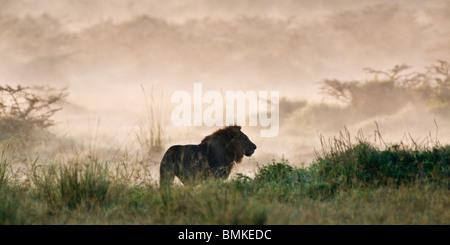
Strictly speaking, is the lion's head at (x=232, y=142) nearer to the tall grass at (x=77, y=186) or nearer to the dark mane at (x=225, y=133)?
the dark mane at (x=225, y=133)

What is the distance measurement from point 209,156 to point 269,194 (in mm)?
2533

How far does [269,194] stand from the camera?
8.42m

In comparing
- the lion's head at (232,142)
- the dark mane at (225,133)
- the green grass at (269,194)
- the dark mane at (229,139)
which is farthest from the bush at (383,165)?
the dark mane at (225,133)

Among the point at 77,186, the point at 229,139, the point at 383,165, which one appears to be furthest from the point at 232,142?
the point at 77,186

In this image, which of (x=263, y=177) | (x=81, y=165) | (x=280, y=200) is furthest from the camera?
(x=263, y=177)

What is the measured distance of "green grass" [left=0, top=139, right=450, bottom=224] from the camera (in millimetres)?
6527

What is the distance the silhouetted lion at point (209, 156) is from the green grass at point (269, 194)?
86cm

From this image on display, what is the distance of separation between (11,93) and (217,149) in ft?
32.8

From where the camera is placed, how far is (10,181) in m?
9.23

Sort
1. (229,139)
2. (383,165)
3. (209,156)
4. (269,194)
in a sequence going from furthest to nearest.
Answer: (229,139) → (209,156) → (383,165) → (269,194)

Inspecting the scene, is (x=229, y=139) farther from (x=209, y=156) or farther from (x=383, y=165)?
(x=383, y=165)
